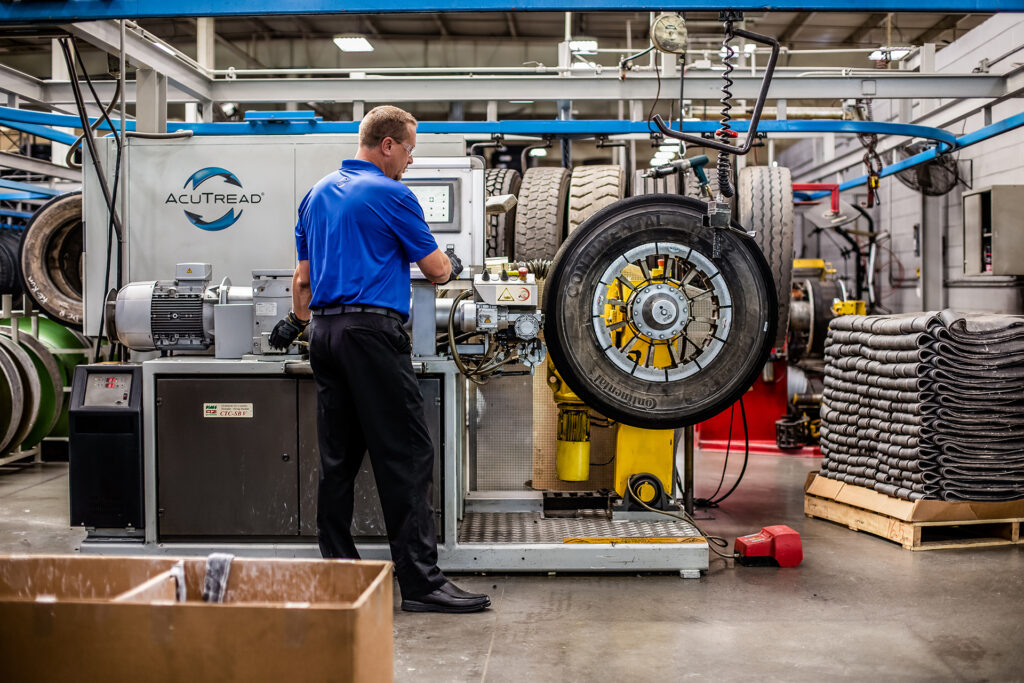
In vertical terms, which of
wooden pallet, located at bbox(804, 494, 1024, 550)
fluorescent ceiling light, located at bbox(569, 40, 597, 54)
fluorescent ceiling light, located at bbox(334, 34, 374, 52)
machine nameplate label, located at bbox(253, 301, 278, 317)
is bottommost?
wooden pallet, located at bbox(804, 494, 1024, 550)

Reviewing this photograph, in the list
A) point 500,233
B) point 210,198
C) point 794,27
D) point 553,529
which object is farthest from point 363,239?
point 794,27

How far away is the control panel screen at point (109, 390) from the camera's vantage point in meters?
3.27

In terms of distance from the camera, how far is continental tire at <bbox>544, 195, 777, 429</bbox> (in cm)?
317

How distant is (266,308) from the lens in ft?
10.5

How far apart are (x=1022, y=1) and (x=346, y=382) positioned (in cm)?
256

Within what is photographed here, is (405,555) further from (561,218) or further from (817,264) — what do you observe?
(817,264)

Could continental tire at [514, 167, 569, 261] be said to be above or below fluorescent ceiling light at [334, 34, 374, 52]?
below

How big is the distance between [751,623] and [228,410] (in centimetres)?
188

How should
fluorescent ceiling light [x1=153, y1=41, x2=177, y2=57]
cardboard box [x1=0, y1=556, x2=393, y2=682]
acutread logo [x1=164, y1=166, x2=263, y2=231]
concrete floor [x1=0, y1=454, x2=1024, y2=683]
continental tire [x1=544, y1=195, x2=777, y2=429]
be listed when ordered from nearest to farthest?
cardboard box [x1=0, y1=556, x2=393, y2=682] → concrete floor [x1=0, y1=454, x2=1024, y2=683] → continental tire [x1=544, y1=195, x2=777, y2=429] → acutread logo [x1=164, y1=166, x2=263, y2=231] → fluorescent ceiling light [x1=153, y1=41, x2=177, y2=57]

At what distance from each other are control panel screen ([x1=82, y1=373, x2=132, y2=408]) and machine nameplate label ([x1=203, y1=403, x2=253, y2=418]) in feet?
1.10

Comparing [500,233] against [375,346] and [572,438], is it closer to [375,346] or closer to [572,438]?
[572,438]

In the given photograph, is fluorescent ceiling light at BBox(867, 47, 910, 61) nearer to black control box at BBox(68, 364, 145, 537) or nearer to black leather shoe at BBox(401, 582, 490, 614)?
black leather shoe at BBox(401, 582, 490, 614)

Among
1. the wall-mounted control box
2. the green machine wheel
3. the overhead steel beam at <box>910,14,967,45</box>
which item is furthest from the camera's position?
the overhead steel beam at <box>910,14,967,45</box>

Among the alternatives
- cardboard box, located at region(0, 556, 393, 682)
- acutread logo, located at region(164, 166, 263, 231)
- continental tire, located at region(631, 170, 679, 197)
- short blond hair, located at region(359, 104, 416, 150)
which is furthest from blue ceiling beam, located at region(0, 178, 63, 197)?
cardboard box, located at region(0, 556, 393, 682)
